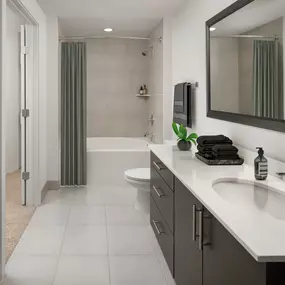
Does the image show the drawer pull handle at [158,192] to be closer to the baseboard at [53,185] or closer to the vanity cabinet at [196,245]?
the vanity cabinet at [196,245]

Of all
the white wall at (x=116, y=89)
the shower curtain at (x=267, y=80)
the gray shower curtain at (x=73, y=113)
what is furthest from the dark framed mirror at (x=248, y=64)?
the white wall at (x=116, y=89)

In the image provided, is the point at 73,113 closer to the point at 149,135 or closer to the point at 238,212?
the point at 149,135

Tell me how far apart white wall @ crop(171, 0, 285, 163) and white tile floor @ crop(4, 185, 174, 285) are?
1.03 m

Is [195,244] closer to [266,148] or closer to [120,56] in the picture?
[266,148]

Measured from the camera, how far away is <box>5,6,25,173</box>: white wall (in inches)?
253

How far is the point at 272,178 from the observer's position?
2.22 meters

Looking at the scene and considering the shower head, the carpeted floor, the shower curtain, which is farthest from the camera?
the shower head

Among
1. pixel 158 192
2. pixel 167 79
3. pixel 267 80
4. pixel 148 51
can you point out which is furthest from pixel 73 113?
pixel 267 80

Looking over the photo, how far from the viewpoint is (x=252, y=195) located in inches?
81.4

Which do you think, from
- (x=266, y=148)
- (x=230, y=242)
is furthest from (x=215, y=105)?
(x=230, y=242)

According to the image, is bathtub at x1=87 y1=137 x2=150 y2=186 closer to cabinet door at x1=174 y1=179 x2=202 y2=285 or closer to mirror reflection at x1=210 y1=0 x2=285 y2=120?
mirror reflection at x1=210 y1=0 x2=285 y2=120

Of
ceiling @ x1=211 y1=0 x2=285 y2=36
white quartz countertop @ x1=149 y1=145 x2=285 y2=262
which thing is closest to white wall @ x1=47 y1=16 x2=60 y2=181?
ceiling @ x1=211 y1=0 x2=285 y2=36

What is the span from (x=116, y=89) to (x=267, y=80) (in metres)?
4.88

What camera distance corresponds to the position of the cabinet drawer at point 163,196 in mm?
A: 2651
